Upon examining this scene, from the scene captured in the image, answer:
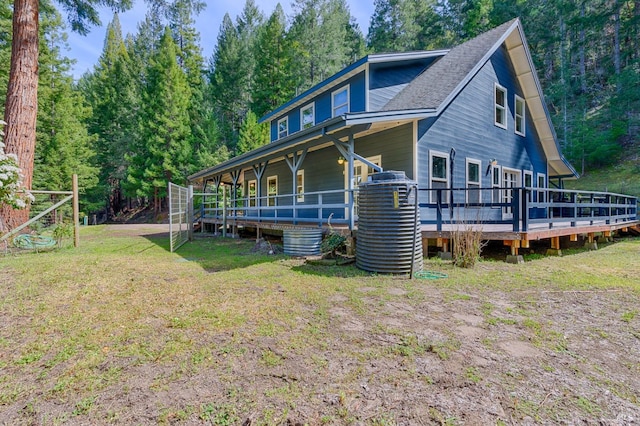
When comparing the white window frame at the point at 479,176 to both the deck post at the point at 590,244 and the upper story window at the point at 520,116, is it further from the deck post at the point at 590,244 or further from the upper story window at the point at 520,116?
the upper story window at the point at 520,116

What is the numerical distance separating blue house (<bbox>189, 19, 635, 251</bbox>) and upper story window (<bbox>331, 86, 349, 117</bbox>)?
0.04m

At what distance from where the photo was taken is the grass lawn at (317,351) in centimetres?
190

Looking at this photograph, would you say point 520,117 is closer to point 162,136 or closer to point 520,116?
point 520,116

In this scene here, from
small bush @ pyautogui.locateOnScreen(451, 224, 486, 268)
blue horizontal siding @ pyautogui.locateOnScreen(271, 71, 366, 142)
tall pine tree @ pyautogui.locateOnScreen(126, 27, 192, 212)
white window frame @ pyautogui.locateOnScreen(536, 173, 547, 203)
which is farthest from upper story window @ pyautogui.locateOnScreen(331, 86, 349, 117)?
tall pine tree @ pyautogui.locateOnScreen(126, 27, 192, 212)

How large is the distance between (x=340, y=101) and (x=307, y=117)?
2575 millimetres

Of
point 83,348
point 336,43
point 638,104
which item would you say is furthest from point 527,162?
point 336,43

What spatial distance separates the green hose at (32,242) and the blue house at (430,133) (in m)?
5.53

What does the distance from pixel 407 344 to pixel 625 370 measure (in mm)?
1590

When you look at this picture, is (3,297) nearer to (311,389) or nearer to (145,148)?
(311,389)

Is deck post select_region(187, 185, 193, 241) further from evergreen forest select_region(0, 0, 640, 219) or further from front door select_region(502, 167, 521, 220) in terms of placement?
evergreen forest select_region(0, 0, 640, 219)

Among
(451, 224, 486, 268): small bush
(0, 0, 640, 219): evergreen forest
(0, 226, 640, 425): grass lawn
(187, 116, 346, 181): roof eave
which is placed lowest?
(0, 226, 640, 425): grass lawn

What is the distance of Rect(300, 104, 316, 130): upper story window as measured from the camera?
12812mm

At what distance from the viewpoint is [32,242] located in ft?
25.2

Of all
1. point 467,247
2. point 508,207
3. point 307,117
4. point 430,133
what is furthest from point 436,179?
point 307,117
